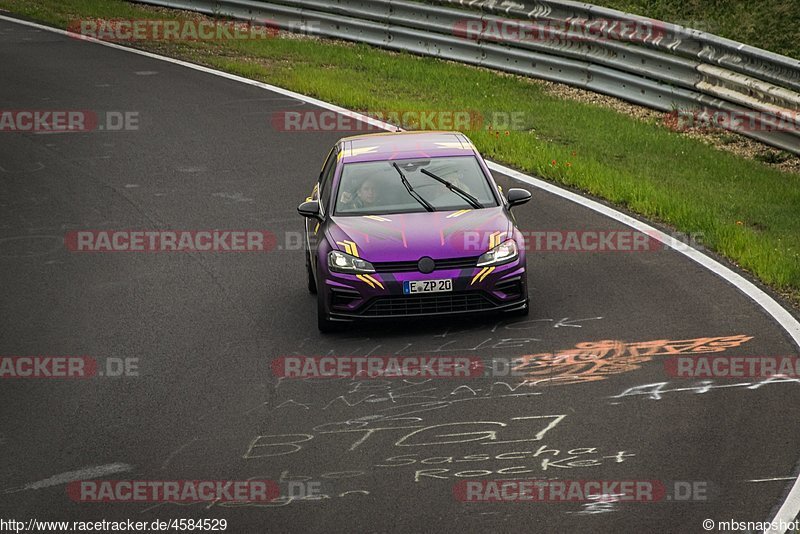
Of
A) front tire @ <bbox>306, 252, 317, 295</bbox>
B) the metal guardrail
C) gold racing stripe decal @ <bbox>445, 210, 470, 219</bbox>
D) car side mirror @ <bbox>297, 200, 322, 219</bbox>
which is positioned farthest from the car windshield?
the metal guardrail

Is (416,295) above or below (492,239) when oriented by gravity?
below

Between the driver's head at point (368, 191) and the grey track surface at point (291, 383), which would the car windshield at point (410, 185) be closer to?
the driver's head at point (368, 191)

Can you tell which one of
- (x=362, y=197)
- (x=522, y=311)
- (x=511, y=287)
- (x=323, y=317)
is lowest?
(x=323, y=317)

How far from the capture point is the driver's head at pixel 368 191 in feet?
39.0

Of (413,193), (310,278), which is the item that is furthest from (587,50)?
(310,278)

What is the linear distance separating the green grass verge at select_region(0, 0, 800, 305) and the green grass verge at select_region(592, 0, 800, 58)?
2.93 meters

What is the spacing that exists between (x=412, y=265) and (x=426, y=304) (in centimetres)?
36

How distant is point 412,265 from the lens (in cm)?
1088

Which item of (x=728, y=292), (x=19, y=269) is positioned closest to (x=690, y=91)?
(x=728, y=292)

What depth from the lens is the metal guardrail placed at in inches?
650

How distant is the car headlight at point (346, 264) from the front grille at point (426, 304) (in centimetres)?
30

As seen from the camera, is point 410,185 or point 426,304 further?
point 410,185

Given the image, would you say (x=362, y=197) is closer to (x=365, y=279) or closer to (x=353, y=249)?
(x=353, y=249)

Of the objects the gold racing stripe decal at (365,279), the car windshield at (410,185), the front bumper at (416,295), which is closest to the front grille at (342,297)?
the front bumper at (416,295)
